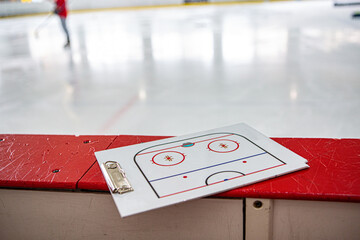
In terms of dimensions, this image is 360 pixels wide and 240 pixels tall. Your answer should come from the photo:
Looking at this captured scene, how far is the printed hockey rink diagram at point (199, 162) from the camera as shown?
2.48 feet

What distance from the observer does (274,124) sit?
1867mm

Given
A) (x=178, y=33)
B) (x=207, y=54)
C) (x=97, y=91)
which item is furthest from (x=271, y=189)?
(x=178, y=33)

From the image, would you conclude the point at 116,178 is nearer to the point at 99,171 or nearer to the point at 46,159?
the point at 99,171

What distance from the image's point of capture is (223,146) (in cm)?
92

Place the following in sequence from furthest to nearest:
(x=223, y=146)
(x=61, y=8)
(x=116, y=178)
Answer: (x=61, y=8), (x=223, y=146), (x=116, y=178)

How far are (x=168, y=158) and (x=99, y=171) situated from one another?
0.56 ft

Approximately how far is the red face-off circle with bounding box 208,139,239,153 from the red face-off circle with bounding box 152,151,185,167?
89mm

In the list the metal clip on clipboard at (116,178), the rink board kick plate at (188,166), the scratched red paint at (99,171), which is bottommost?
the scratched red paint at (99,171)

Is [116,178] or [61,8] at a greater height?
[61,8]

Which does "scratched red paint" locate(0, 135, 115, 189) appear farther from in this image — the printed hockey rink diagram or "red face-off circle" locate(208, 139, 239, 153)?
"red face-off circle" locate(208, 139, 239, 153)

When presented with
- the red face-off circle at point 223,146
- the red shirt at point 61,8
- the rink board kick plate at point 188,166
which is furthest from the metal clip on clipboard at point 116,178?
the red shirt at point 61,8

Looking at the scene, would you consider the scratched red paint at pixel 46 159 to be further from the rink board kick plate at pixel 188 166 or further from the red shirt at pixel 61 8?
the red shirt at pixel 61 8

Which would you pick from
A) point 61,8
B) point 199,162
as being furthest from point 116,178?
point 61,8

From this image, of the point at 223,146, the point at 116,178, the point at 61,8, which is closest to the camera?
the point at 116,178
